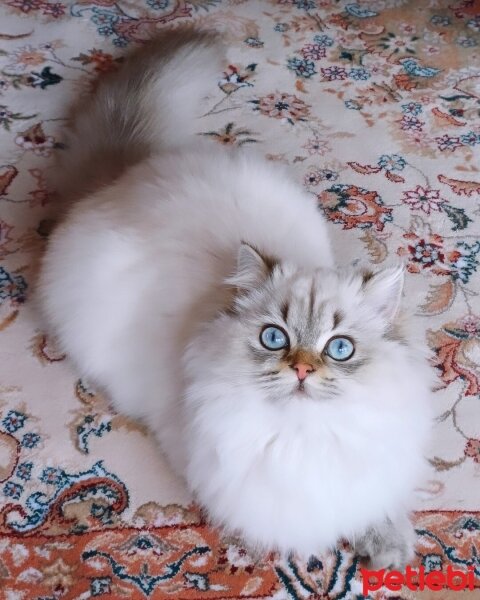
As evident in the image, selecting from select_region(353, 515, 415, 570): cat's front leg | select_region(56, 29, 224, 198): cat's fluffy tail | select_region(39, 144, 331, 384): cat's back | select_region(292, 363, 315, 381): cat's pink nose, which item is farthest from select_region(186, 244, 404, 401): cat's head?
select_region(56, 29, 224, 198): cat's fluffy tail

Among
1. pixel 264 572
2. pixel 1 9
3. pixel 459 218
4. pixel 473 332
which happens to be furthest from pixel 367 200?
pixel 1 9

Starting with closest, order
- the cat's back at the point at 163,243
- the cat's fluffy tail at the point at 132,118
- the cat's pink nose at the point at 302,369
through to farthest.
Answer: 1. the cat's pink nose at the point at 302,369
2. the cat's back at the point at 163,243
3. the cat's fluffy tail at the point at 132,118

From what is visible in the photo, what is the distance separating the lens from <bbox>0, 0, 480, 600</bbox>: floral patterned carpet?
115 cm

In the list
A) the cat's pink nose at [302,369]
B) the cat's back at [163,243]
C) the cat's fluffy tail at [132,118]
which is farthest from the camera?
the cat's fluffy tail at [132,118]

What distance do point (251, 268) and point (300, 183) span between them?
2.70 ft

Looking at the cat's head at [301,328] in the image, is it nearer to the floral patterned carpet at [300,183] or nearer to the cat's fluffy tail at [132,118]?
the floral patterned carpet at [300,183]

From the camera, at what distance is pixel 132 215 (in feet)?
3.90

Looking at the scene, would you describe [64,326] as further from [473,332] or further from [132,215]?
[473,332]

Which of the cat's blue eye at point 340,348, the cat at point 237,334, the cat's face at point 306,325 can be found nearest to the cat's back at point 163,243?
the cat at point 237,334

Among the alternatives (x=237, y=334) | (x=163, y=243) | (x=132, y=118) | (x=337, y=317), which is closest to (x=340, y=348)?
(x=337, y=317)

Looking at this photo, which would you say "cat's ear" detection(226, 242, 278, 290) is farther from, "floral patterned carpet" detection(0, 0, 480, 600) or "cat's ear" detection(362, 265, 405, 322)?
"floral patterned carpet" detection(0, 0, 480, 600)

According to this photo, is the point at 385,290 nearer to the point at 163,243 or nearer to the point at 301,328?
the point at 301,328

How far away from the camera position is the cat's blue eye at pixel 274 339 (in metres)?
0.91

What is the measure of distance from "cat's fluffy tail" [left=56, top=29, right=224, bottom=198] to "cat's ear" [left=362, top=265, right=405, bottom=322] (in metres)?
0.67
